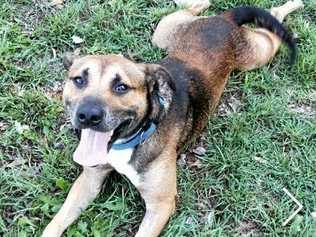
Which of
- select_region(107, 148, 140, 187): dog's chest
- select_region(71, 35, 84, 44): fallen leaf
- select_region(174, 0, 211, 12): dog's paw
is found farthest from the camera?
select_region(174, 0, 211, 12): dog's paw

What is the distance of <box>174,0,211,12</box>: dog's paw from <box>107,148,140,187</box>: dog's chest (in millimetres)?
2359

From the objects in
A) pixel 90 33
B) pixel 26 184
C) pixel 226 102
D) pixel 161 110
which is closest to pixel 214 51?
pixel 226 102

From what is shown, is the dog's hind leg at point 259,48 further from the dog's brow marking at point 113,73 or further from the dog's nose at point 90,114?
the dog's nose at point 90,114

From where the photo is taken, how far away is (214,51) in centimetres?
544

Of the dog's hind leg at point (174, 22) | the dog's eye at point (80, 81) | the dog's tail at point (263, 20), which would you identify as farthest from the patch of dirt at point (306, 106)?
the dog's eye at point (80, 81)

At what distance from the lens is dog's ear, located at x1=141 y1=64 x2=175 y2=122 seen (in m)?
4.49

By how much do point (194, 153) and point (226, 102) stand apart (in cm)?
73

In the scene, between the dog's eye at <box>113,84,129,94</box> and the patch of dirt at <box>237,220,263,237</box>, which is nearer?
the dog's eye at <box>113,84,129,94</box>

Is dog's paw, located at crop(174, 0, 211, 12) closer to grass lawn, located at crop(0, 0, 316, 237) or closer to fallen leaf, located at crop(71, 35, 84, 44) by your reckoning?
grass lawn, located at crop(0, 0, 316, 237)

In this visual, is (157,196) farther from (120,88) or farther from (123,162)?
(120,88)

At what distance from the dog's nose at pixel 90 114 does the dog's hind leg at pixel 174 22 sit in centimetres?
186

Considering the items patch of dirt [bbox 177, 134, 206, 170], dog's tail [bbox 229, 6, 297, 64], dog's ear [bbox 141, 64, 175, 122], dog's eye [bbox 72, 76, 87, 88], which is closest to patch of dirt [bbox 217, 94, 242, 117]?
patch of dirt [bbox 177, 134, 206, 170]

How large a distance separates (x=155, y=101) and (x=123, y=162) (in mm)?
528

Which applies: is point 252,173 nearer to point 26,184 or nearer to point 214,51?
point 214,51
